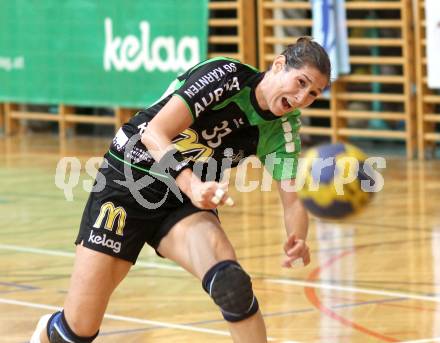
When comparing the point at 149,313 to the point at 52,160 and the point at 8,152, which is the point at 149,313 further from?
the point at 8,152

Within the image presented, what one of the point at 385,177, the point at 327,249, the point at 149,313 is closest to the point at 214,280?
the point at 149,313

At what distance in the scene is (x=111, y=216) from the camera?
4.63m

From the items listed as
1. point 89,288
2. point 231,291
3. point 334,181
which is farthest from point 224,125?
point 89,288

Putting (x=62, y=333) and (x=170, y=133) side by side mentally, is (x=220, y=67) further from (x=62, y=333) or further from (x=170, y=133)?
(x=62, y=333)

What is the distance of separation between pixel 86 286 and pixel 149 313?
1718mm

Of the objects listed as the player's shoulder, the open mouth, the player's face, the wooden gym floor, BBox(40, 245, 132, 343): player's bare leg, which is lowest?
the wooden gym floor

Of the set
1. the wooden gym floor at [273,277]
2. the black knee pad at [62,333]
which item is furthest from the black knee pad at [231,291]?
the wooden gym floor at [273,277]

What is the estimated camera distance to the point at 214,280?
4266 millimetres

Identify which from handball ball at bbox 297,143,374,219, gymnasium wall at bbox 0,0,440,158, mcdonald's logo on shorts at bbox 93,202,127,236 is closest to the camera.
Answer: mcdonald's logo on shorts at bbox 93,202,127,236

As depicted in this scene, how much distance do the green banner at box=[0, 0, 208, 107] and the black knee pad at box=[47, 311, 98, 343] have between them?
8945mm

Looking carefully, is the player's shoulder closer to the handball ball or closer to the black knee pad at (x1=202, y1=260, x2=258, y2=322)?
the handball ball

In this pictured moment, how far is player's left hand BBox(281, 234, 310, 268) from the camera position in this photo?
178 inches

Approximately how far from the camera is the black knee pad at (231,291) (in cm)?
423

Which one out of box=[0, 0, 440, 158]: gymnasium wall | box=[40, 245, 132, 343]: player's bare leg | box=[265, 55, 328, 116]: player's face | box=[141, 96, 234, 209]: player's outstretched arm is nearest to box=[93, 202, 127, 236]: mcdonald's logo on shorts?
box=[40, 245, 132, 343]: player's bare leg
